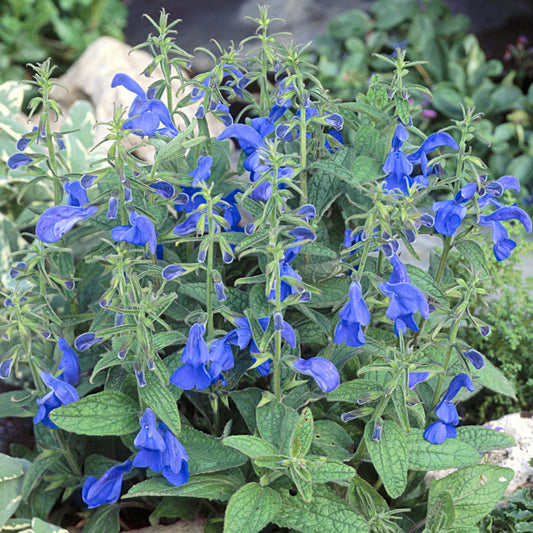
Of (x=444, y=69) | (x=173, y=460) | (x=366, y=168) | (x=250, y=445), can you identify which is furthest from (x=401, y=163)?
(x=444, y=69)

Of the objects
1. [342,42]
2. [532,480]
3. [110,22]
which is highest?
[110,22]

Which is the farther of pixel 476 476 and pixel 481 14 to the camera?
pixel 481 14

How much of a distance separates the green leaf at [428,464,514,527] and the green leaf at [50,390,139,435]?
27.3 inches

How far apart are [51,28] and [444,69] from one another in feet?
10.2

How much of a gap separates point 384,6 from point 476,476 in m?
3.64

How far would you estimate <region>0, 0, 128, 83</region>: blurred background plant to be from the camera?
4.89m

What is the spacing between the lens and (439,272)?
153cm

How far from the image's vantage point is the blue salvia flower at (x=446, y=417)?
54.3 inches

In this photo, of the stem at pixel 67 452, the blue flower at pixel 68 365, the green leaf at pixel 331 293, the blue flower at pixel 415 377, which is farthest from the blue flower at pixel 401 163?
the stem at pixel 67 452

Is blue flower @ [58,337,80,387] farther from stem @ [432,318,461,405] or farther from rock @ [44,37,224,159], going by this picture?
rock @ [44,37,224,159]

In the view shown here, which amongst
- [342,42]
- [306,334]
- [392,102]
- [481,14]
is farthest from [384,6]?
[306,334]

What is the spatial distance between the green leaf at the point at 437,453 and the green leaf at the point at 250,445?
0.30 meters

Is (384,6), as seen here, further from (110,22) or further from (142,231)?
(142,231)

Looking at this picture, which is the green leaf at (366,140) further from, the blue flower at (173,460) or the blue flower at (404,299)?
the blue flower at (173,460)
